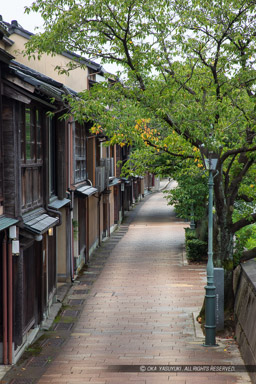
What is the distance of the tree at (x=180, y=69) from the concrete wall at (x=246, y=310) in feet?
1.94

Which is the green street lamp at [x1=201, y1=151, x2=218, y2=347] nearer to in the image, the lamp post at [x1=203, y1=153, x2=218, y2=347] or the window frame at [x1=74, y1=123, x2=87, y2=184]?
the lamp post at [x1=203, y1=153, x2=218, y2=347]

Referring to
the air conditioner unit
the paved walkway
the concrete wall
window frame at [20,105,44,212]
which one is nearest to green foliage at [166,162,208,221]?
the paved walkway

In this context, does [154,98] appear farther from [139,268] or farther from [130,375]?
[139,268]

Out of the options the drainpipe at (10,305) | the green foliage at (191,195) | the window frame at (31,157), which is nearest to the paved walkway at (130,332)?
the drainpipe at (10,305)

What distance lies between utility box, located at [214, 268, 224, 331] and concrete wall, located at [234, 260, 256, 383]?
466 millimetres

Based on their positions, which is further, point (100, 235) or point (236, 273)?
point (100, 235)

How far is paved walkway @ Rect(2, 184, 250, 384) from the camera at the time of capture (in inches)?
517

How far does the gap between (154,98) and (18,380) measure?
332 inches

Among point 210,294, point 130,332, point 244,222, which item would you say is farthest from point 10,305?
point 244,222

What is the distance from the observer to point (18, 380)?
12.8 metres

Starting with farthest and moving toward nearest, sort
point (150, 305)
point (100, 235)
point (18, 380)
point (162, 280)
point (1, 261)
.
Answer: point (100, 235)
point (162, 280)
point (150, 305)
point (1, 261)
point (18, 380)

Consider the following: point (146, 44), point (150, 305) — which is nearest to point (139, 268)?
point (150, 305)

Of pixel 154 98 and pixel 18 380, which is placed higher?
pixel 154 98

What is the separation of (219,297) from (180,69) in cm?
704
